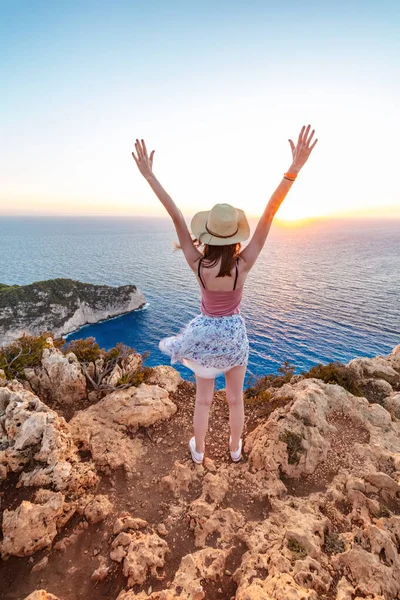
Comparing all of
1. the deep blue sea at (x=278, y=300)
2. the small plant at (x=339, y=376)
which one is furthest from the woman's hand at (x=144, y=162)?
the deep blue sea at (x=278, y=300)

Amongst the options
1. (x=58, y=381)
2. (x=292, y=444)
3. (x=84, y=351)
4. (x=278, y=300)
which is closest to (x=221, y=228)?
(x=292, y=444)

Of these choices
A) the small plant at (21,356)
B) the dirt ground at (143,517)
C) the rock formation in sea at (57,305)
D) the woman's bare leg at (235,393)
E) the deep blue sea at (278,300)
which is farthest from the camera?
the rock formation in sea at (57,305)

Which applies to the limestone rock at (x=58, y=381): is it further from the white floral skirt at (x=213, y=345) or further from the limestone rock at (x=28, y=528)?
the white floral skirt at (x=213, y=345)

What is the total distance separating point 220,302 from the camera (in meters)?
4.31

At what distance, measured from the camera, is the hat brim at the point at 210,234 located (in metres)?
3.77

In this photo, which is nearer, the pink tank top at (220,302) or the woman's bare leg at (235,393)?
the pink tank top at (220,302)

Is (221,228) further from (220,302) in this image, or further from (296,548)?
(296,548)

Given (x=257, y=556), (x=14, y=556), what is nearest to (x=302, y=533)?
(x=257, y=556)

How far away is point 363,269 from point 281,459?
82704mm

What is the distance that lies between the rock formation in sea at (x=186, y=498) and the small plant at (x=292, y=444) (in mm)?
24

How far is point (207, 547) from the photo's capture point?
4.05 metres

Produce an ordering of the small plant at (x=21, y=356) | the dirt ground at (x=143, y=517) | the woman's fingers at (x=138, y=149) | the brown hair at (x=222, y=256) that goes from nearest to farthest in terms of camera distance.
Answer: the dirt ground at (x=143, y=517), the brown hair at (x=222, y=256), the woman's fingers at (x=138, y=149), the small plant at (x=21, y=356)

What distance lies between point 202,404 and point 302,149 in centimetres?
410

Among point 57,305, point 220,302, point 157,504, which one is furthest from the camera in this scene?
point 57,305
